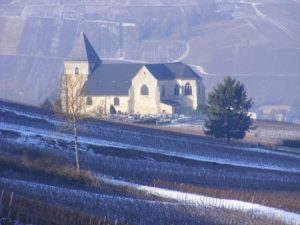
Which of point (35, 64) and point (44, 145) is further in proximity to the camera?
point (35, 64)

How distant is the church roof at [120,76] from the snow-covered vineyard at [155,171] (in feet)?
107

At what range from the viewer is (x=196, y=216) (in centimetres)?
2512

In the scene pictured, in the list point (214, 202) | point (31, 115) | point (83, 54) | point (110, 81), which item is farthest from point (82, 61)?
point (214, 202)

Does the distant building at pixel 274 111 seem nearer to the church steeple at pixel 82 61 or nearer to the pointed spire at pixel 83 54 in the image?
the pointed spire at pixel 83 54

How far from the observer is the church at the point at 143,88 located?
285 feet

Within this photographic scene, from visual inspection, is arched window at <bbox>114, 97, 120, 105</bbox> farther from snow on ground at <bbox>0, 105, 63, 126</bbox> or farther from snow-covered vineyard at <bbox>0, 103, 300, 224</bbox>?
snow on ground at <bbox>0, 105, 63, 126</bbox>

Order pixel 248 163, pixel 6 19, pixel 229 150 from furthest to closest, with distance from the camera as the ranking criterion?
1. pixel 6 19
2. pixel 229 150
3. pixel 248 163

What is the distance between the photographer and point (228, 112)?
58.1 m

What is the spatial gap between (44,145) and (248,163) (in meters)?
11.2

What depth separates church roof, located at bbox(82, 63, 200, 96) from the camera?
88188mm

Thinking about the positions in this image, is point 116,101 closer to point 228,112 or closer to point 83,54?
point 83,54

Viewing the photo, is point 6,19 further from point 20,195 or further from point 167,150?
point 20,195

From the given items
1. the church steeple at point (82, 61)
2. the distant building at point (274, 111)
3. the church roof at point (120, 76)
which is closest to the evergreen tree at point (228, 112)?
the church roof at point (120, 76)

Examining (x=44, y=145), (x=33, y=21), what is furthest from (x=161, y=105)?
(x=33, y=21)
